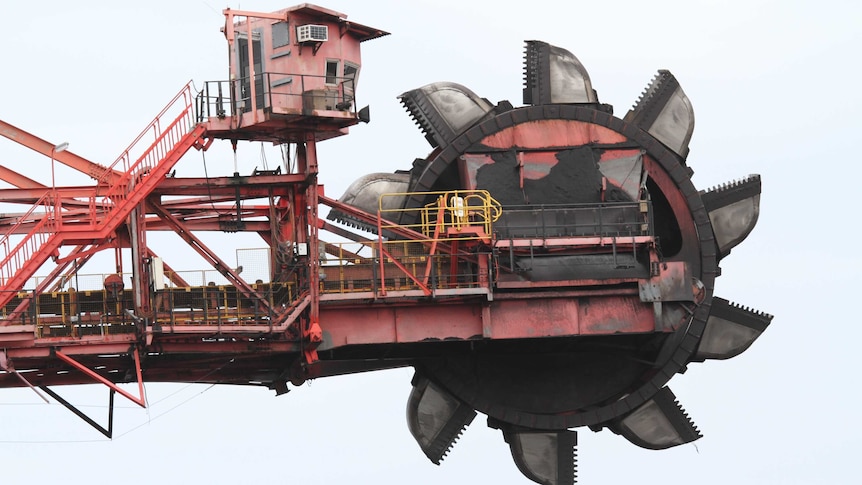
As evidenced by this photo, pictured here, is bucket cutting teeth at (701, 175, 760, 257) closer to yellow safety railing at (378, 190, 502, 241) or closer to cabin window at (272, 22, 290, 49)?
yellow safety railing at (378, 190, 502, 241)

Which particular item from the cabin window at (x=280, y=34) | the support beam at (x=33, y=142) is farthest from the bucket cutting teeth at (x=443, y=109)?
the support beam at (x=33, y=142)

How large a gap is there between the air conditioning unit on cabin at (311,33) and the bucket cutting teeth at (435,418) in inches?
336

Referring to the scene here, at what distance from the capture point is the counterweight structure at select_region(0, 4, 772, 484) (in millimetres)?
53406

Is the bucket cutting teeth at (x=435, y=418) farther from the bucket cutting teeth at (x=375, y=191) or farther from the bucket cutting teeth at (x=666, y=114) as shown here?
the bucket cutting teeth at (x=666, y=114)

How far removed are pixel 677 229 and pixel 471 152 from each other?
5.05 metres

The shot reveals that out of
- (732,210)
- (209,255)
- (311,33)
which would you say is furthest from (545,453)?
(311,33)

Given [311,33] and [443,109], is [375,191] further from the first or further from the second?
[311,33]

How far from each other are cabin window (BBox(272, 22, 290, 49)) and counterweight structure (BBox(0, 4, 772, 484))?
55mm

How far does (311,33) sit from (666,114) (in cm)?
909

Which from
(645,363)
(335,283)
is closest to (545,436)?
(645,363)

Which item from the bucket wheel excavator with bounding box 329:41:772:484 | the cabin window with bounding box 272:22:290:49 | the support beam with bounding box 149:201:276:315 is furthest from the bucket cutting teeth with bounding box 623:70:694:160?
the support beam with bounding box 149:201:276:315

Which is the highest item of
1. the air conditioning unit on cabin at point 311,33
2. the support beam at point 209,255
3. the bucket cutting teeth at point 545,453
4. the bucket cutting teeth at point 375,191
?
the air conditioning unit on cabin at point 311,33

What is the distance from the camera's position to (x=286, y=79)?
5372 cm

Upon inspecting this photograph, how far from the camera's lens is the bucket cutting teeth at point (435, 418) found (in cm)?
5753
